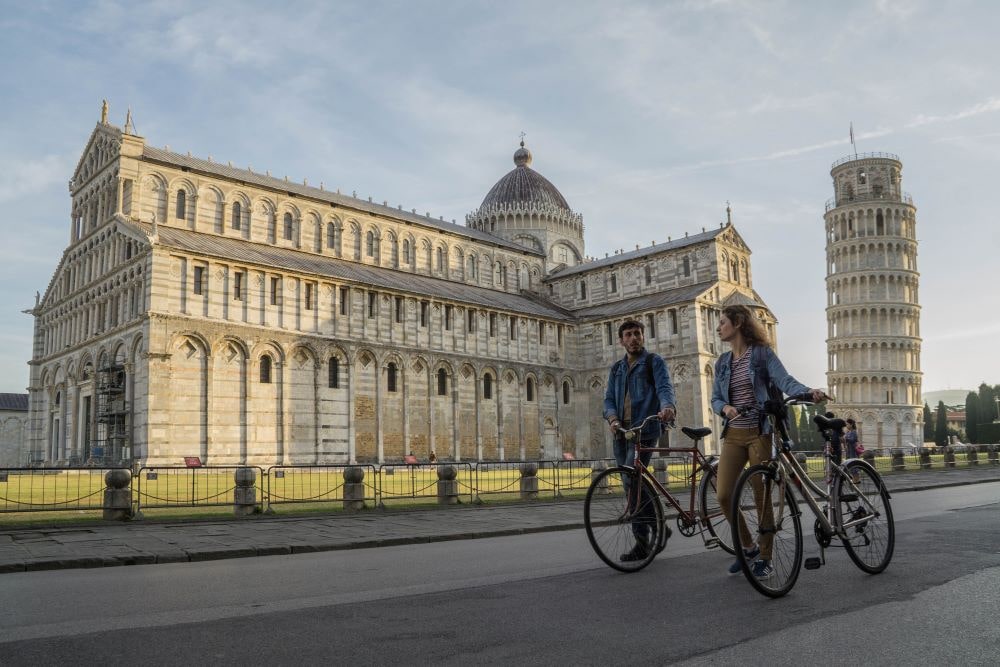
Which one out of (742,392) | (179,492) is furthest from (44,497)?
(742,392)

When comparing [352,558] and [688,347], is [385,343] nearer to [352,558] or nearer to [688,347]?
[688,347]

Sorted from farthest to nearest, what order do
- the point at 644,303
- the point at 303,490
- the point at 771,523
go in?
the point at 644,303, the point at 303,490, the point at 771,523

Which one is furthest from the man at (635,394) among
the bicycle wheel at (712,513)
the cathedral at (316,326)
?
the cathedral at (316,326)

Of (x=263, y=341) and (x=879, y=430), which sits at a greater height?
(x=263, y=341)

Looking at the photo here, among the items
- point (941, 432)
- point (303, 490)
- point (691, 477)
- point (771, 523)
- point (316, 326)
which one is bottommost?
point (941, 432)

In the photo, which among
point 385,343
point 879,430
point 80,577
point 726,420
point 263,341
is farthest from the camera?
point 879,430

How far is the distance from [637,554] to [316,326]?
124 feet

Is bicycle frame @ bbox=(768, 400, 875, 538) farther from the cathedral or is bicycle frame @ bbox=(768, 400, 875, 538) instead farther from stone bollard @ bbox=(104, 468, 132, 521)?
the cathedral

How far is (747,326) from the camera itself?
7.34 m

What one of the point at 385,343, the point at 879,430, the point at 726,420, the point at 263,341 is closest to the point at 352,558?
the point at 726,420

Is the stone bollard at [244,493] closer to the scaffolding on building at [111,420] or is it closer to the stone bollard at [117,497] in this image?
the stone bollard at [117,497]

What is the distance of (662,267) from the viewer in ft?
192

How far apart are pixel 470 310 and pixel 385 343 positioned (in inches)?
300

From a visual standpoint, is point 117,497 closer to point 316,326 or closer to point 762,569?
point 762,569
